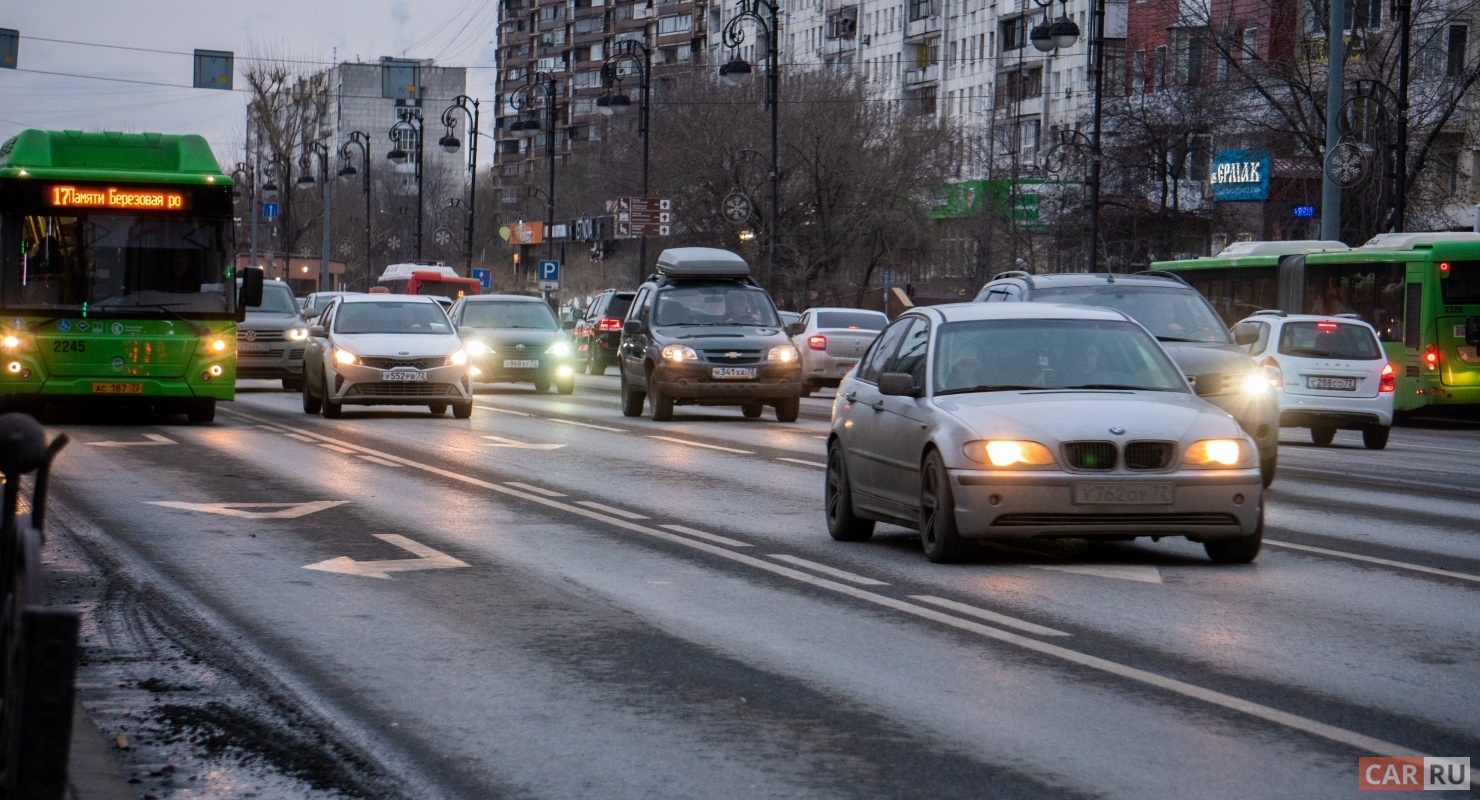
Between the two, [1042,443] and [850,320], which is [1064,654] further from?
[850,320]

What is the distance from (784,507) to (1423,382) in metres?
22.3

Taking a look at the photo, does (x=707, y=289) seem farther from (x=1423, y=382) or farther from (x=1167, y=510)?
(x=1167, y=510)

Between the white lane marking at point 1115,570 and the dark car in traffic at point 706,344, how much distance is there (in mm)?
16642

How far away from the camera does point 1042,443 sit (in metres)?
11.6

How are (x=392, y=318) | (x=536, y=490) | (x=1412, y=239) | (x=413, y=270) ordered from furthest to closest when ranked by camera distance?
(x=413, y=270) → (x=1412, y=239) → (x=392, y=318) → (x=536, y=490)

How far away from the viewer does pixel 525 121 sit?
6612cm

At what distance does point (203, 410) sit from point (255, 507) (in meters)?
11.5

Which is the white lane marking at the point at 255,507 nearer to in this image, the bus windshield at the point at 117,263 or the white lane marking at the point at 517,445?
the white lane marking at the point at 517,445

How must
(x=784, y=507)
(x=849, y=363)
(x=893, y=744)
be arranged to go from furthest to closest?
(x=849, y=363) → (x=784, y=507) → (x=893, y=744)

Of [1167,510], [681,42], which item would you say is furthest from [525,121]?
[681,42]

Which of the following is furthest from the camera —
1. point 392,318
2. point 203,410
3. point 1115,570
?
point 392,318

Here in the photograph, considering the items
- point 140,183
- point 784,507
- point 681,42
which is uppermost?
point 681,42

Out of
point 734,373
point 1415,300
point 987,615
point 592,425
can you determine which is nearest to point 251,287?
point 592,425

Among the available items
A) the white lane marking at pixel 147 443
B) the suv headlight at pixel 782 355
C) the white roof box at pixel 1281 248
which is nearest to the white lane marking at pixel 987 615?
the white lane marking at pixel 147 443
